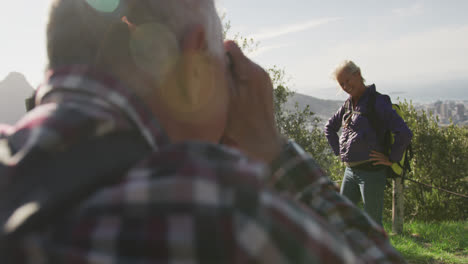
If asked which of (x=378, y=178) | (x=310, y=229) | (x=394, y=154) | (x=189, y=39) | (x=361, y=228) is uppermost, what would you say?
(x=189, y=39)

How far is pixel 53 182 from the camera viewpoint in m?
0.46

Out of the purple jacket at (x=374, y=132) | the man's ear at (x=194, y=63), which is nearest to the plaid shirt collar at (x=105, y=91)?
the man's ear at (x=194, y=63)

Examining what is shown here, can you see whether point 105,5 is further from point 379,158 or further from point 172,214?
point 379,158

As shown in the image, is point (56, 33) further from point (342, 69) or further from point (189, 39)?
point (342, 69)

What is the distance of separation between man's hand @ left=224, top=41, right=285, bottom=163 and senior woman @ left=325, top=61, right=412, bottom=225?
3762mm

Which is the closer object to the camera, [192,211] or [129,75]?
[192,211]

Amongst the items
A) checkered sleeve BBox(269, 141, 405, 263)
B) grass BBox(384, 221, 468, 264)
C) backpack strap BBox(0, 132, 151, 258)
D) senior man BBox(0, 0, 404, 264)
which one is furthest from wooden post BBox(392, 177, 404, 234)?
backpack strap BBox(0, 132, 151, 258)

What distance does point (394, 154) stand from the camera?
443 cm

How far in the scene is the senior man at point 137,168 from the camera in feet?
1.38

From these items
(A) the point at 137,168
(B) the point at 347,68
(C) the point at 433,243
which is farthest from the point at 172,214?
(C) the point at 433,243

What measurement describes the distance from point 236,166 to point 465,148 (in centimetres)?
1168

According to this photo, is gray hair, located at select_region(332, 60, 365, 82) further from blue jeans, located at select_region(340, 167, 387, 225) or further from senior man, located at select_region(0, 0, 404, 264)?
senior man, located at select_region(0, 0, 404, 264)

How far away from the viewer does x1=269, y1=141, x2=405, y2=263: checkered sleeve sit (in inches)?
31.6

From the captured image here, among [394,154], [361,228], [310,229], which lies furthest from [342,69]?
[310,229]
